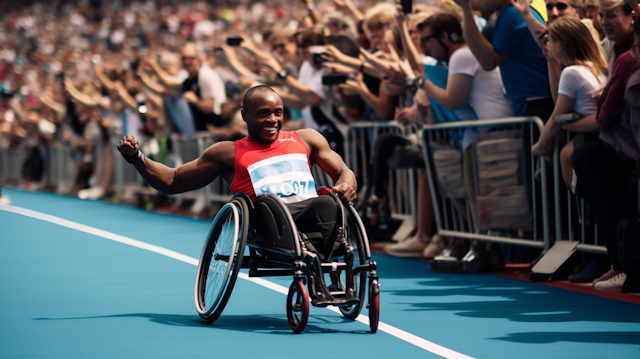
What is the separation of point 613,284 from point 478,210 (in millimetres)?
1869

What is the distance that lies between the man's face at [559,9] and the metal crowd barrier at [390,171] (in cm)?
258

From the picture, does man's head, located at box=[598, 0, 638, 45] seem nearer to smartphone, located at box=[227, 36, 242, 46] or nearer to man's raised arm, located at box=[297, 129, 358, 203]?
man's raised arm, located at box=[297, 129, 358, 203]

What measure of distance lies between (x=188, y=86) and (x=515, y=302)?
9378 millimetres

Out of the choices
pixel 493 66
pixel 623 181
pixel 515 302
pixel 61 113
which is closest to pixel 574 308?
pixel 515 302

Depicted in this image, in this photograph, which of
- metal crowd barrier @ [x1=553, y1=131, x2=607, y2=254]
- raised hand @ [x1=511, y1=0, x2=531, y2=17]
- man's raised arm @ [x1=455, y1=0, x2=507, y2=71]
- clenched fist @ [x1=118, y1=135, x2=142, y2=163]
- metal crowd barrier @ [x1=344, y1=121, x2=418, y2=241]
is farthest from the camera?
metal crowd barrier @ [x1=344, y1=121, x2=418, y2=241]

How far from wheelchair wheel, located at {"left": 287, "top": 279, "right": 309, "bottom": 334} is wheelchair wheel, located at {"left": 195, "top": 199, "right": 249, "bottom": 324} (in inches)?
13.6

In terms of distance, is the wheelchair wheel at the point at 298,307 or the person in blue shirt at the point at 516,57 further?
the person in blue shirt at the point at 516,57

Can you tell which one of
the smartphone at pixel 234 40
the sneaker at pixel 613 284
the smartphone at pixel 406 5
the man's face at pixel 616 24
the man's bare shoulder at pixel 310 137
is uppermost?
the smartphone at pixel 234 40

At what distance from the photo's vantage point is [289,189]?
265 inches

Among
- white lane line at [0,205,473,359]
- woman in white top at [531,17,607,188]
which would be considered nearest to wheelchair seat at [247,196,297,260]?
white lane line at [0,205,473,359]

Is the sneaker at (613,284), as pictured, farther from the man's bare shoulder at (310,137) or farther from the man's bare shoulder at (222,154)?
the man's bare shoulder at (222,154)

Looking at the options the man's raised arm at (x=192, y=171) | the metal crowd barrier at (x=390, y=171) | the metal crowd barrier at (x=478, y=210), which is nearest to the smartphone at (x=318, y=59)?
the metal crowd barrier at (x=390, y=171)

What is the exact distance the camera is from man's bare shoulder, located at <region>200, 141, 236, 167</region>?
6918 mm

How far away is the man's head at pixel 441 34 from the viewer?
955 cm
